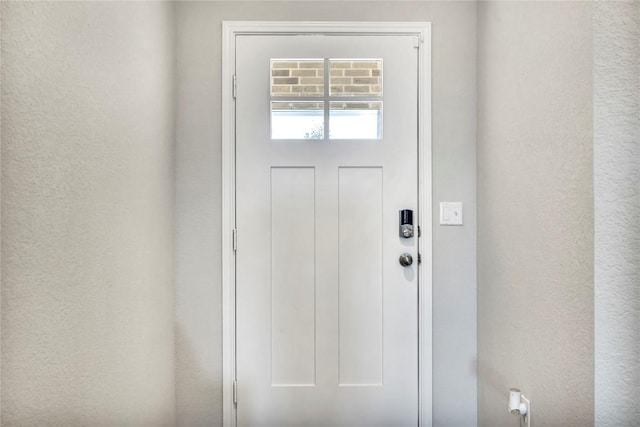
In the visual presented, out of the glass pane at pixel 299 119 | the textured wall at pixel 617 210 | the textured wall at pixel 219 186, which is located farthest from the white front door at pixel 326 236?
the textured wall at pixel 617 210

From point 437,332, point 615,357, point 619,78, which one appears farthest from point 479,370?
point 619,78

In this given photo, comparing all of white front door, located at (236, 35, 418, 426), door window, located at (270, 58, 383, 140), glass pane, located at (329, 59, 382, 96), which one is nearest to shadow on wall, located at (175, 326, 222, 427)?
white front door, located at (236, 35, 418, 426)

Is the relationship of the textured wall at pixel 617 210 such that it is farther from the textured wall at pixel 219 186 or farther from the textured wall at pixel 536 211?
the textured wall at pixel 219 186

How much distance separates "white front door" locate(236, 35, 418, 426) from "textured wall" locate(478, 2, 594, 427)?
0.32 meters

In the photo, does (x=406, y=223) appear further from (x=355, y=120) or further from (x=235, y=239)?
(x=235, y=239)

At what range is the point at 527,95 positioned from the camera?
1.21 metres

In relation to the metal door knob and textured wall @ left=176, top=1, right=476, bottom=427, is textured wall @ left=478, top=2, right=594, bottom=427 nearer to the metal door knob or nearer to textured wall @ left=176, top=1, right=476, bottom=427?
textured wall @ left=176, top=1, right=476, bottom=427

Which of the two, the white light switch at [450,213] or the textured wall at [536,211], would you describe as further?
the white light switch at [450,213]

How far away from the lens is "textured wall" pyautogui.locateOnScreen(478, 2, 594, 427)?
946mm

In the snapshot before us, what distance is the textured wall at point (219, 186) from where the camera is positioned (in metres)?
1.56

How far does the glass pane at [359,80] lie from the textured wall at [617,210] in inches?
32.8

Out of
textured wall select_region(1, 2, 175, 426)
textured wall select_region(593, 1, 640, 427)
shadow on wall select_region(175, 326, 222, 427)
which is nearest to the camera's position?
textured wall select_region(1, 2, 175, 426)

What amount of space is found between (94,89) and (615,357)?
64.5 inches

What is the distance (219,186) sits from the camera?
156 centimetres
